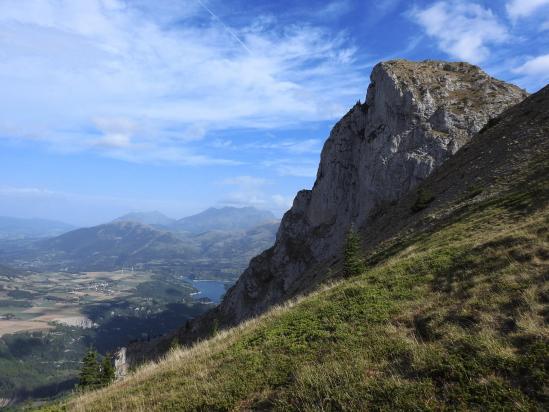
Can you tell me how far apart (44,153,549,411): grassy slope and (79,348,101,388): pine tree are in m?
30.3

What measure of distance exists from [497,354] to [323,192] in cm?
9866

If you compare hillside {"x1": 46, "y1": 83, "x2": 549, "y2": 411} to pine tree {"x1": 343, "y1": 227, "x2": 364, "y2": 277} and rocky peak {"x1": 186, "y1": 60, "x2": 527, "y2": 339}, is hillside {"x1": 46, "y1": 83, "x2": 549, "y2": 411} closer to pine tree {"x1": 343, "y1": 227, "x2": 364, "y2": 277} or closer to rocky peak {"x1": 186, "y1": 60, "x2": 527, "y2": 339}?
pine tree {"x1": 343, "y1": 227, "x2": 364, "y2": 277}

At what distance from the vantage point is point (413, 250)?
27.0 m

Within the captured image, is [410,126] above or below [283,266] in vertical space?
above

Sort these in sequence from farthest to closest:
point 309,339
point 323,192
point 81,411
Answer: point 323,192, point 309,339, point 81,411

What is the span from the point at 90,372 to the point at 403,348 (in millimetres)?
44527

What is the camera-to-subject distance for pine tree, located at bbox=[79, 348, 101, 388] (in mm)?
43362

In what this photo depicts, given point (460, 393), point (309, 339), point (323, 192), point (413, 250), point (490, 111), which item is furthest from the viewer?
point (323, 192)

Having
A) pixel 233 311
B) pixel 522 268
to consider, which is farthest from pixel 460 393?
pixel 233 311

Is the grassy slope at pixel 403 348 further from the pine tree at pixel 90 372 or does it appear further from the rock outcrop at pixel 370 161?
the rock outcrop at pixel 370 161

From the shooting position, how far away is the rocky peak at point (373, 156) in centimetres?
7931

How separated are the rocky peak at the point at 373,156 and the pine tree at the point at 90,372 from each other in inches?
1176

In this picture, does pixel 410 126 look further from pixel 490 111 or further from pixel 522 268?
pixel 522 268

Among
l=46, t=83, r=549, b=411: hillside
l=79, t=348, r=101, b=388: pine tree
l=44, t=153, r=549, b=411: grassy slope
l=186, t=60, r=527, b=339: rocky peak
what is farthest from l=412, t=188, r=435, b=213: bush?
l=79, t=348, r=101, b=388: pine tree
